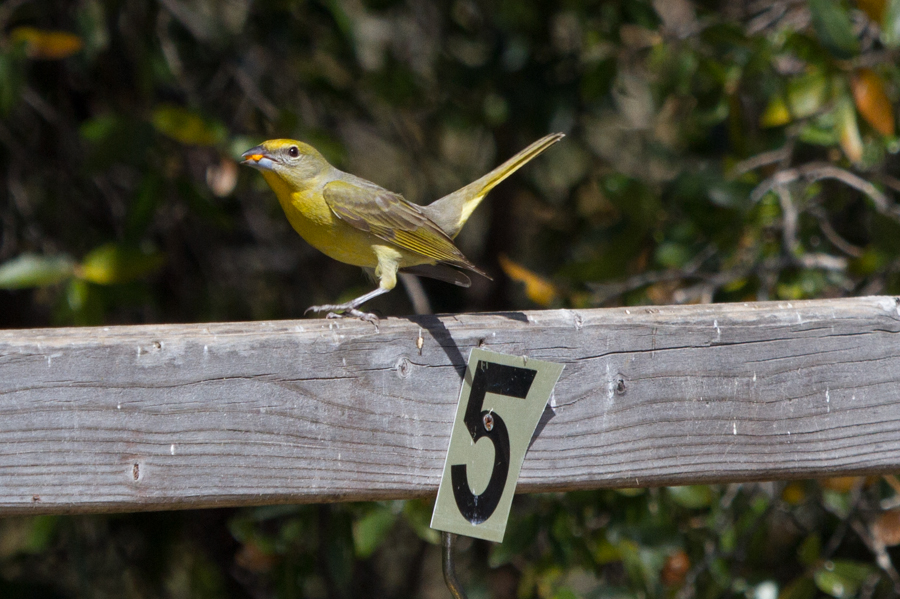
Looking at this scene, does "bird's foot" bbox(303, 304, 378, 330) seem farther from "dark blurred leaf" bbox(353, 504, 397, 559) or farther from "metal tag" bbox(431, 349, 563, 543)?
"dark blurred leaf" bbox(353, 504, 397, 559)

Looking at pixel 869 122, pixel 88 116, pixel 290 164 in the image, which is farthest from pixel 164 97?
pixel 869 122

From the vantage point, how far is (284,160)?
3289 millimetres

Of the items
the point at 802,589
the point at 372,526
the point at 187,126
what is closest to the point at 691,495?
the point at 802,589

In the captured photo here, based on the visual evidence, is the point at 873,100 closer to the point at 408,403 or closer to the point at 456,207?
the point at 456,207

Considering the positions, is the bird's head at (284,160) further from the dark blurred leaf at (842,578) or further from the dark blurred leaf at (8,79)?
the dark blurred leaf at (842,578)

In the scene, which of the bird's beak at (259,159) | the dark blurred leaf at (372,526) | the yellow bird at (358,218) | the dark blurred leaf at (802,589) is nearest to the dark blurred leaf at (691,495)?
the dark blurred leaf at (802,589)

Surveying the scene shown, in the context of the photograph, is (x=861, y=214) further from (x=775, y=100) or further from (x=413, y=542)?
(x=413, y=542)

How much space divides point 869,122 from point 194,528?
3936 mm

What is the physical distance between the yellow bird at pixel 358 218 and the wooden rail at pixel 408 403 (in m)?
1.16

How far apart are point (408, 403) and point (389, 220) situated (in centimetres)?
150

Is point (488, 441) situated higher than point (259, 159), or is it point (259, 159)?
point (488, 441)

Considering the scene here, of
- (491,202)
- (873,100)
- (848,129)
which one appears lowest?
(491,202)

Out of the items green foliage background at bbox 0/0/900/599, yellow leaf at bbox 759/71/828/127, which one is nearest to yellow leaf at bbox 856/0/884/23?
green foliage background at bbox 0/0/900/599

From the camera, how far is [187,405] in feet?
5.33
